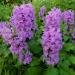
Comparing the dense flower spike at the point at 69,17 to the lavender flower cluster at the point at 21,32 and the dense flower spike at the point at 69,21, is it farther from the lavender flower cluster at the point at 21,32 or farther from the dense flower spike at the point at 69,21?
the lavender flower cluster at the point at 21,32

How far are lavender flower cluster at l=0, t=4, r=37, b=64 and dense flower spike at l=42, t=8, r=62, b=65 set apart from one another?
0.59 feet

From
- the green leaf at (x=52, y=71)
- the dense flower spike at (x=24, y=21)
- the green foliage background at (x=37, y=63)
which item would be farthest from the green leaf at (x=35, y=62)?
the dense flower spike at (x=24, y=21)

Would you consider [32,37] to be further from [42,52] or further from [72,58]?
[72,58]

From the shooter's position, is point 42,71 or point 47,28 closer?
point 47,28

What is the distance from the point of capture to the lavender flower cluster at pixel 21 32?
3084mm

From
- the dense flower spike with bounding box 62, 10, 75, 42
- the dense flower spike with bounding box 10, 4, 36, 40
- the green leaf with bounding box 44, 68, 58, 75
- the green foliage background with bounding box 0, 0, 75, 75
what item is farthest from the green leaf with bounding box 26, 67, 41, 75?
the dense flower spike with bounding box 62, 10, 75, 42

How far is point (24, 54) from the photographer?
321 centimetres

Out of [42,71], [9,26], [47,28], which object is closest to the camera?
[47,28]

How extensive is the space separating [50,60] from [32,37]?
0.37 metres

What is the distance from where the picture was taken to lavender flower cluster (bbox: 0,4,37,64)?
3084 millimetres

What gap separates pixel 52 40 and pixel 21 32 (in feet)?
1.19

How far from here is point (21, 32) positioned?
3.12 metres

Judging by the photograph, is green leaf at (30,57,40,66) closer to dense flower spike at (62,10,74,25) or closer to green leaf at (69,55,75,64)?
green leaf at (69,55,75,64)

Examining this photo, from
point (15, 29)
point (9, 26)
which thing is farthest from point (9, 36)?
point (9, 26)
